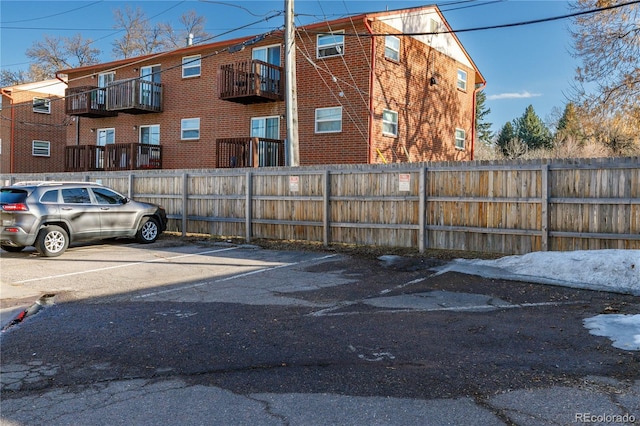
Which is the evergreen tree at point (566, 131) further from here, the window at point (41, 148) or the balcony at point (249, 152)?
the window at point (41, 148)

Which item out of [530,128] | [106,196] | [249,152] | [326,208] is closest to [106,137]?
[249,152]

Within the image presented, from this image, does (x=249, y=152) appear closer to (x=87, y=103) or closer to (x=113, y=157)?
(x=113, y=157)

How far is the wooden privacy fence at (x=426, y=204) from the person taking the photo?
10211 mm

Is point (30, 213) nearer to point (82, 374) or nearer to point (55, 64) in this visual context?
point (82, 374)

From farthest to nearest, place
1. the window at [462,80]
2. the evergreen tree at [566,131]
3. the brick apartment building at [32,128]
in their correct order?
1. the evergreen tree at [566,131]
2. the brick apartment building at [32,128]
3. the window at [462,80]

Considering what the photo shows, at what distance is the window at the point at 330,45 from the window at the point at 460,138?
8745 mm

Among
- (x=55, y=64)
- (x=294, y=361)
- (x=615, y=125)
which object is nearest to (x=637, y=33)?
(x=615, y=125)

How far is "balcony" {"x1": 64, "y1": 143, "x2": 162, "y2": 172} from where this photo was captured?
23469 millimetres

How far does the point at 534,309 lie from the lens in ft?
24.0

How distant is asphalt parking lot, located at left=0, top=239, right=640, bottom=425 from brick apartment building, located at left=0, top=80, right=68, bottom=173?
1121 inches

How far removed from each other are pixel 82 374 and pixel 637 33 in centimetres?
2144

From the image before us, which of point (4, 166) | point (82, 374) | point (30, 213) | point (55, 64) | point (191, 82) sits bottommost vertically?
point (82, 374)

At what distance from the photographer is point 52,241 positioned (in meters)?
12.3

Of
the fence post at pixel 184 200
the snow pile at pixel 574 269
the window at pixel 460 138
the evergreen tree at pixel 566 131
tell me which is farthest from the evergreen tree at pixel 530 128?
the snow pile at pixel 574 269
